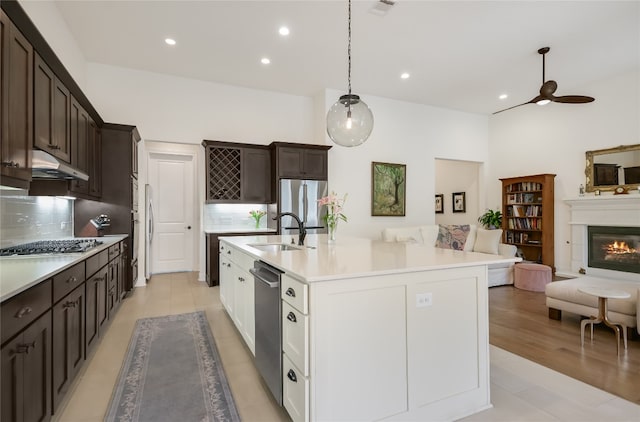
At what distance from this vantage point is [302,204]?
551cm

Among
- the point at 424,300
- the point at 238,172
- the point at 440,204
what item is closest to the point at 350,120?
the point at 424,300

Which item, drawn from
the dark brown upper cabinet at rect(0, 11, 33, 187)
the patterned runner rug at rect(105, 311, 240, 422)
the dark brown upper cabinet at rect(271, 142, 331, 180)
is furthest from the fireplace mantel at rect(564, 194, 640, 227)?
the dark brown upper cabinet at rect(0, 11, 33, 187)

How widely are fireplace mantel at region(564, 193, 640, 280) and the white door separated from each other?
7132mm

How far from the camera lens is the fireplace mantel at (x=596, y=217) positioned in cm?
504

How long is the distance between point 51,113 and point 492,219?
759 centimetres

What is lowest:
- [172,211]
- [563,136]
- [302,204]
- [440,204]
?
[172,211]

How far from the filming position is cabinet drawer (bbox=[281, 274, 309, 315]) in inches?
59.5

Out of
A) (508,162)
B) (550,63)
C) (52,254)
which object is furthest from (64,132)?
(508,162)

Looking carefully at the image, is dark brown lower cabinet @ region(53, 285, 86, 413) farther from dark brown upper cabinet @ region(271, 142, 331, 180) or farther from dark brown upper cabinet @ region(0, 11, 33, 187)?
dark brown upper cabinet @ region(271, 142, 331, 180)

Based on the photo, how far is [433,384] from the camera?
1.76 meters

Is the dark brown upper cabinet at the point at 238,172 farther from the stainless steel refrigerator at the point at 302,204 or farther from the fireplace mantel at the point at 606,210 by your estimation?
the fireplace mantel at the point at 606,210

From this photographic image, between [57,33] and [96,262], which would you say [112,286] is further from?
[57,33]

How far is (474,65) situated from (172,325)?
547 centimetres

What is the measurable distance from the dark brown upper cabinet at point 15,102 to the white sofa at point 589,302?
473 centimetres
